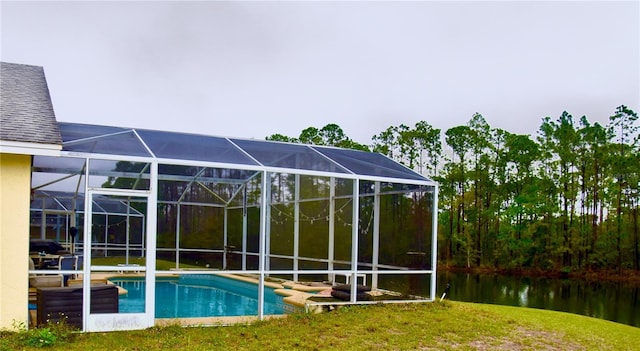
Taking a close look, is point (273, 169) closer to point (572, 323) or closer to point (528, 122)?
point (572, 323)

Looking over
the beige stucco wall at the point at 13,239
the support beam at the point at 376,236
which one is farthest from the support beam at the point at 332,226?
the beige stucco wall at the point at 13,239

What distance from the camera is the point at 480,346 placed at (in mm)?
8586

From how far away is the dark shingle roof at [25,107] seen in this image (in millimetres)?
7965

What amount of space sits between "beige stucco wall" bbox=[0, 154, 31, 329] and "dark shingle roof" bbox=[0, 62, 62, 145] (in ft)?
1.18

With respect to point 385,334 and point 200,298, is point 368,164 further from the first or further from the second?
point 200,298

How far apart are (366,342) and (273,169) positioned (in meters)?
3.19

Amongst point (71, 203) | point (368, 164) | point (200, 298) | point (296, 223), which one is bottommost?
point (200, 298)

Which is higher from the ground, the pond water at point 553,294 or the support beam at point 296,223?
the support beam at point 296,223

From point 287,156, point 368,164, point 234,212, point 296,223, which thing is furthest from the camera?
point 234,212

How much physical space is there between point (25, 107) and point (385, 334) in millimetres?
6384

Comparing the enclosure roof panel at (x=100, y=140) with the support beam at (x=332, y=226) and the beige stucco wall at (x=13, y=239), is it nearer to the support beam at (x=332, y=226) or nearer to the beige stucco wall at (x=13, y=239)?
the beige stucco wall at (x=13, y=239)

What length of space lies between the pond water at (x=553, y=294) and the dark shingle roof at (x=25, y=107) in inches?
595

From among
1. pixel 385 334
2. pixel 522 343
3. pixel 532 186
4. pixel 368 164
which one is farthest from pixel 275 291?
pixel 532 186

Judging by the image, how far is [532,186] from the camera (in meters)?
34.6
